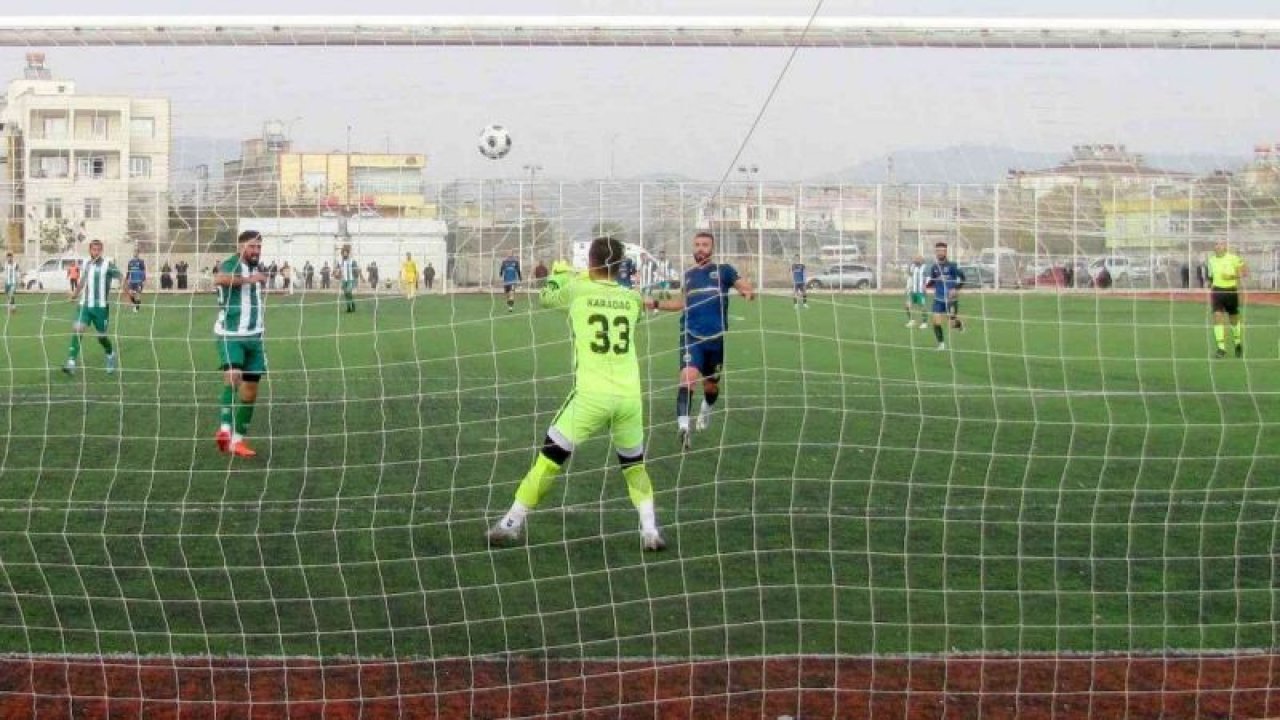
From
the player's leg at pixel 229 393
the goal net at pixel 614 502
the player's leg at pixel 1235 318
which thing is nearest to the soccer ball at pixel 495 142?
the goal net at pixel 614 502

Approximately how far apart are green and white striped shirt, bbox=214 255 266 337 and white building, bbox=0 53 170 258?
9.45ft

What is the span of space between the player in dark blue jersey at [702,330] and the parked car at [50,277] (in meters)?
4.14

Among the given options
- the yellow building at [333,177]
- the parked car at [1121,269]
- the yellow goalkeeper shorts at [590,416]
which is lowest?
the yellow goalkeeper shorts at [590,416]

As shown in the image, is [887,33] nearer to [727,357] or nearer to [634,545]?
[634,545]

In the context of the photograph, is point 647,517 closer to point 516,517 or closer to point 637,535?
point 637,535

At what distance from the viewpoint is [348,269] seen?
338 inches

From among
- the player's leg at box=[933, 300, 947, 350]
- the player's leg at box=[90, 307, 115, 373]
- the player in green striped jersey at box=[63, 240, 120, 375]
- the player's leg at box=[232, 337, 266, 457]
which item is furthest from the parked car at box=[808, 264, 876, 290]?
the player's leg at box=[90, 307, 115, 373]

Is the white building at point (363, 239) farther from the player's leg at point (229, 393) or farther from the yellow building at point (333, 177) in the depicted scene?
the player's leg at point (229, 393)

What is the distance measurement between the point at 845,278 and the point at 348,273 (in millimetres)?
3053

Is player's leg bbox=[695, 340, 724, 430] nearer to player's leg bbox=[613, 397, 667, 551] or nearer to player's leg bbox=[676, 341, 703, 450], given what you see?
player's leg bbox=[676, 341, 703, 450]

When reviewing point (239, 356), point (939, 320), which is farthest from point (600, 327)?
point (939, 320)

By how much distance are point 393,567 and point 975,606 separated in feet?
9.71

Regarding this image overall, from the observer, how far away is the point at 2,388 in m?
17.2

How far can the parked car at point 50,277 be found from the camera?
10.5 m
